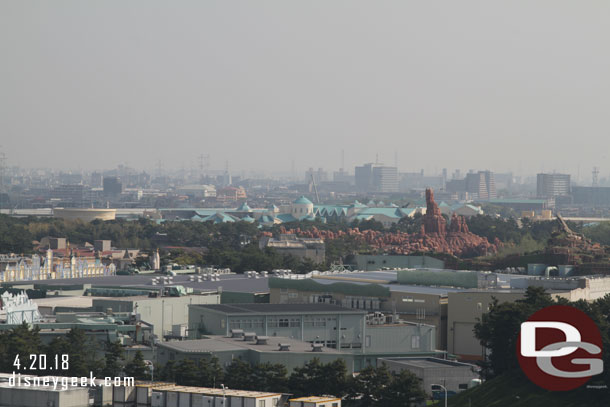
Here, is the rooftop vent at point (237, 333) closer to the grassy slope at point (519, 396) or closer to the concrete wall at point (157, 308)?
the grassy slope at point (519, 396)

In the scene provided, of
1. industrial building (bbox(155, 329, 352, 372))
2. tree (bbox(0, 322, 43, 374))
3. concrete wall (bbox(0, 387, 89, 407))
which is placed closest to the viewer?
concrete wall (bbox(0, 387, 89, 407))

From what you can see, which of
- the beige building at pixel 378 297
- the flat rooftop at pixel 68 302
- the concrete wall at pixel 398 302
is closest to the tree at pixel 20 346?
the flat rooftop at pixel 68 302

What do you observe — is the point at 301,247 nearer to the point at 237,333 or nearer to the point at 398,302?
the point at 398,302

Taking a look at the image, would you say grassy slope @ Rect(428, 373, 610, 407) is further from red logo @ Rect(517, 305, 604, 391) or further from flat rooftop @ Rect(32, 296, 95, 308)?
flat rooftop @ Rect(32, 296, 95, 308)

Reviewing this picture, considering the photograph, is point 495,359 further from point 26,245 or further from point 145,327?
point 26,245

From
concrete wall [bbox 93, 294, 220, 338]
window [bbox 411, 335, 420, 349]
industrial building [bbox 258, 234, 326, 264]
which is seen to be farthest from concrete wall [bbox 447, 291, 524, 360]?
industrial building [bbox 258, 234, 326, 264]

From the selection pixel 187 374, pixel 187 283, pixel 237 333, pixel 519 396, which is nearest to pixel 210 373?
pixel 187 374
